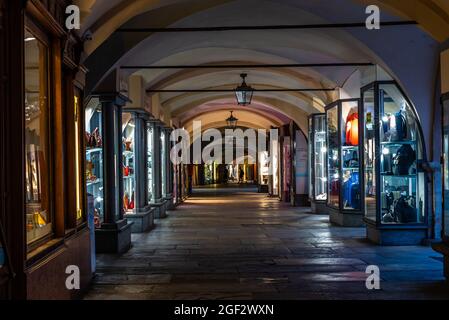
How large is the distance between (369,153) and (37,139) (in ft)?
26.3

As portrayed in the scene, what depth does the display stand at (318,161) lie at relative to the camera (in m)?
18.2

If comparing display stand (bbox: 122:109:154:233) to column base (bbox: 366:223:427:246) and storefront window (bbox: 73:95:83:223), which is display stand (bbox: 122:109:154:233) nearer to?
column base (bbox: 366:223:427:246)

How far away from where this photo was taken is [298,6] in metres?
9.86

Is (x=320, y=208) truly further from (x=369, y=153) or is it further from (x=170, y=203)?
(x=369, y=153)

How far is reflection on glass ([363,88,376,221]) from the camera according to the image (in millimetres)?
11680

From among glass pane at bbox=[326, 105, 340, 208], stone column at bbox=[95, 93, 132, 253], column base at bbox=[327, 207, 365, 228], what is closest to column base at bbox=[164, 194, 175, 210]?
glass pane at bbox=[326, 105, 340, 208]

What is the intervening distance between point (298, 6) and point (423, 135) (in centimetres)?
320

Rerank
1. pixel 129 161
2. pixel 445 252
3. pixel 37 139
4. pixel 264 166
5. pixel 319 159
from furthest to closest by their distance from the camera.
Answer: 1. pixel 264 166
2. pixel 319 159
3. pixel 129 161
4. pixel 445 252
5. pixel 37 139

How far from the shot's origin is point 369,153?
12398 millimetres

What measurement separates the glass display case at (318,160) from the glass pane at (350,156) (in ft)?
9.42

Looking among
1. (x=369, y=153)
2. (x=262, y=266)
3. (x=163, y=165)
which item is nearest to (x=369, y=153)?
(x=369, y=153)

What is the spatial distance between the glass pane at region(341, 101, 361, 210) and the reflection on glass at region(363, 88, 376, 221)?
193 centimetres

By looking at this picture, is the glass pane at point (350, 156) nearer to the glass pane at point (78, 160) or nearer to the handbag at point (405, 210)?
the handbag at point (405, 210)
